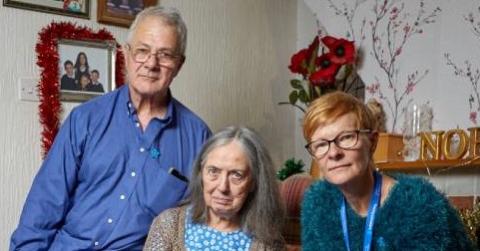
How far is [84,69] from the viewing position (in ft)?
9.14

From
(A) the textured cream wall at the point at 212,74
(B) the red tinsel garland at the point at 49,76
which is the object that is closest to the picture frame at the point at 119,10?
(A) the textured cream wall at the point at 212,74

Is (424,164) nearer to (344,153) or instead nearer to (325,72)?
(325,72)

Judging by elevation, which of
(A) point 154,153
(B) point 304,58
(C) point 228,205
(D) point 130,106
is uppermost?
(B) point 304,58

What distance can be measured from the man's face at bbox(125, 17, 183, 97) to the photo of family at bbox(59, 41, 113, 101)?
2.81 feet

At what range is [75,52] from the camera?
9.07ft

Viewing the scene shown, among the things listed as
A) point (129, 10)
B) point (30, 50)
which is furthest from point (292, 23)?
point (30, 50)

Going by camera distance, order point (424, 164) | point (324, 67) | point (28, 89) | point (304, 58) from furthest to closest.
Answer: point (304, 58)
point (324, 67)
point (28, 89)
point (424, 164)

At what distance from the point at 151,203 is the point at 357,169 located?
0.74m

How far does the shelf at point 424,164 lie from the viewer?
224 centimetres

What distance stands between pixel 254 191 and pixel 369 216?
1.58 feet

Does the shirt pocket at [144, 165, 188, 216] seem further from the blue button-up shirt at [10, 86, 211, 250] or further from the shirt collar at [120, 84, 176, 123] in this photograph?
the shirt collar at [120, 84, 176, 123]

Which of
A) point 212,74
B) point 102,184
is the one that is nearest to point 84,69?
point 212,74

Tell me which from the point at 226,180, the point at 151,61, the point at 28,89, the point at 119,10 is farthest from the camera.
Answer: the point at 119,10

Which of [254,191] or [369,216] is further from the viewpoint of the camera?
[254,191]
